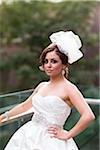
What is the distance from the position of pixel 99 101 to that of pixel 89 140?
80 cm

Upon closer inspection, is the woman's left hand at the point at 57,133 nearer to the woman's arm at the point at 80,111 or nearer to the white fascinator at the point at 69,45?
the woman's arm at the point at 80,111

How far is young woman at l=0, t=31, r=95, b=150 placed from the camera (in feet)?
4.88

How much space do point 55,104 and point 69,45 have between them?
26cm

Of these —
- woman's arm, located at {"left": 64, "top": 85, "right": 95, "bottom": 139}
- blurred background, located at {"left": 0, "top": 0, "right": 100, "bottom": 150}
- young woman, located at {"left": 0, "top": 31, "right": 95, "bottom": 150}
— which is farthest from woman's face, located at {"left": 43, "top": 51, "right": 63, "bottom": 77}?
blurred background, located at {"left": 0, "top": 0, "right": 100, "bottom": 150}

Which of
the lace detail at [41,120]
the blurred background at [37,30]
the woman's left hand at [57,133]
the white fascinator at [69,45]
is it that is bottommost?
the blurred background at [37,30]

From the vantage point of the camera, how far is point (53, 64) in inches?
59.1

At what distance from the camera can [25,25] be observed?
8.31 metres

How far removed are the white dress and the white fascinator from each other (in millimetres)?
192

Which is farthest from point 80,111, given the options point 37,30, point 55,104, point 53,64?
point 37,30

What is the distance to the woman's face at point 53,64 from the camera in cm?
150

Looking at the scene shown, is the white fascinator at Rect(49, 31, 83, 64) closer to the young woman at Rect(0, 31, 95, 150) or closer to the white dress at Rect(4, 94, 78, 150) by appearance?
the young woman at Rect(0, 31, 95, 150)

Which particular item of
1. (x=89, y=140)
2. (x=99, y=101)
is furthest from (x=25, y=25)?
(x=99, y=101)

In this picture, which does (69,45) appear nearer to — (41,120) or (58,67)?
(58,67)

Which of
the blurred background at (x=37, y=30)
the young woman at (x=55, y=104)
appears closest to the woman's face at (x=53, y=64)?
the young woman at (x=55, y=104)
